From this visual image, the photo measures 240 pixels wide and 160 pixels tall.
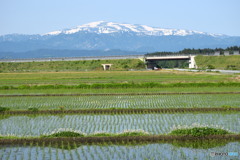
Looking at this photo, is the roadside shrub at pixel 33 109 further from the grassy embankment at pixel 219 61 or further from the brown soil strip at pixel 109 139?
the grassy embankment at pixel 219 61

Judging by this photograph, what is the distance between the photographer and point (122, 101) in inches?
1142

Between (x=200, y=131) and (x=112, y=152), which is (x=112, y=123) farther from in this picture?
(x=112, y=152)

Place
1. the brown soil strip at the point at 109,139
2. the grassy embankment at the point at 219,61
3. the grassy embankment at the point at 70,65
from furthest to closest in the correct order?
the grassy embankment at the point at 70,65
the grassy embankment at the point at 219,61
the brown soil strip at the point at 109,139

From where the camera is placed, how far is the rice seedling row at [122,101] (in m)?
26.3

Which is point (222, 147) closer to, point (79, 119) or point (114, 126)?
point (114, 126)

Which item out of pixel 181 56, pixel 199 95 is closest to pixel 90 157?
pixel 199 95

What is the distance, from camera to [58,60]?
350ft

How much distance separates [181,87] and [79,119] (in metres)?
19.5

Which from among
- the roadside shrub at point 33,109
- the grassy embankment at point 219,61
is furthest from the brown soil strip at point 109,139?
the grassy embankment at point 219,61

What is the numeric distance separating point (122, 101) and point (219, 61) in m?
67.7

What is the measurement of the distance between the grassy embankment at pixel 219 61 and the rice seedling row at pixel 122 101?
56014 millimetres

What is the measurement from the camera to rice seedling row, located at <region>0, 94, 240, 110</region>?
26266 mm

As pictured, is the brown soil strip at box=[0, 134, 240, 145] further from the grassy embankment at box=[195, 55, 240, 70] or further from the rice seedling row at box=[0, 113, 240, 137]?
the grassy embankment at box=[195, 55, 240, 70]

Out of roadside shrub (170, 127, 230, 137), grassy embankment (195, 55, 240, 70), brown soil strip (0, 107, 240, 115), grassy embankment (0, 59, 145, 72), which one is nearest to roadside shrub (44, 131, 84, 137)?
roadside shrub (170, 127, 230, 137)
